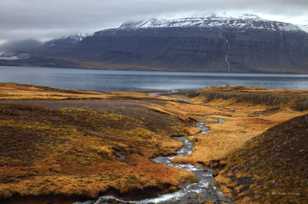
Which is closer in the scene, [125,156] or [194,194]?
[194,194]

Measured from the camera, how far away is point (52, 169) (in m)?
46.6

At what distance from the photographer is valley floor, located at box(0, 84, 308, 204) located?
134 ft

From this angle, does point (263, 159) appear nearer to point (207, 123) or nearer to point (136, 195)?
point (136, 195)

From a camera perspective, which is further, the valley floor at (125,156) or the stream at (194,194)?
the valley floor at (125,156)

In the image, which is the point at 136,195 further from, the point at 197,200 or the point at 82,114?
the point at 82,114

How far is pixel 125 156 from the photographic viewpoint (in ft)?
185

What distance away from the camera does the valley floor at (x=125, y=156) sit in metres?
40.9

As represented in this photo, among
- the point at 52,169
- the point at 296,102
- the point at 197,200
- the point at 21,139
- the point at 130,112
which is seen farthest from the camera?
the point at 296,102

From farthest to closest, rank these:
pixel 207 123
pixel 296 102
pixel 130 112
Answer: pixel 296 102
pixel 207 123
pixel 130 112

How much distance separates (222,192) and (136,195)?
7683 millimetres

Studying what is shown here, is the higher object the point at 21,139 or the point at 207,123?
the point at 21,139

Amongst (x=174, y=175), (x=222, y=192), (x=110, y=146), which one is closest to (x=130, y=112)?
(x=110, y=146)

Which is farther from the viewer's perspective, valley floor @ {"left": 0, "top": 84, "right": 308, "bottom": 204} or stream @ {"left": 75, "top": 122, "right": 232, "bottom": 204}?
valley floor @ {"left": 0, "top": 84, "right": 308, "bottom": 204}

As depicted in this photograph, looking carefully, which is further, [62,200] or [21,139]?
[21,139]
